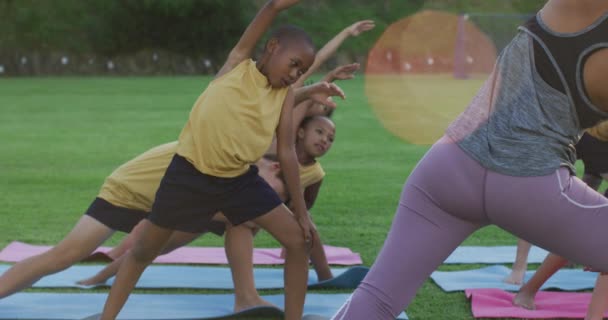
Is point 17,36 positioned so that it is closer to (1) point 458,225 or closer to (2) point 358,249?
(2) point 358,249

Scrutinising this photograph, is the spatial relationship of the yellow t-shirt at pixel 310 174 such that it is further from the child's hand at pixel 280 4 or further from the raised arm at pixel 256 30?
the child's hand at pixel 280 4

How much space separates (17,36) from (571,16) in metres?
42.2

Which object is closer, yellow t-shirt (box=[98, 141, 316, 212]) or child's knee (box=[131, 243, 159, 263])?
child's knee (box=[131, 243, 159, 263])

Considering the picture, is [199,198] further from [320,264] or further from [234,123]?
[320,264]

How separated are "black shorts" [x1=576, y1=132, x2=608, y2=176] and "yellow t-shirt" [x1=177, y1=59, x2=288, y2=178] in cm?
221

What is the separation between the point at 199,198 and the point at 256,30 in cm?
73

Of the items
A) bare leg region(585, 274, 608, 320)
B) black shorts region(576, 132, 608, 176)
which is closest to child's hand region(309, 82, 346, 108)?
bare leg region(585, 274, 608, 320)

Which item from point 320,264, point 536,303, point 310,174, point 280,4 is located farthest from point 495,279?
point 280,4

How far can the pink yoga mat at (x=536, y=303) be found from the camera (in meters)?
4.76

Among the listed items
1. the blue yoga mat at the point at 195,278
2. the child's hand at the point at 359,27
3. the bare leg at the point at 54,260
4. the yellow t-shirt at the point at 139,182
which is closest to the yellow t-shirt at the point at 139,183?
the yellow t-shirt at the point at 139,182

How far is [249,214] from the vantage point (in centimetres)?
402

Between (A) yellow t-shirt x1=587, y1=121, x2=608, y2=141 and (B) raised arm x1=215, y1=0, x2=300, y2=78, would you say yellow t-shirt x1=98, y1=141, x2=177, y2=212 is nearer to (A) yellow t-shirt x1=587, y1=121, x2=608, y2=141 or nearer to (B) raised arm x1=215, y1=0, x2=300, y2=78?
(B) raised arm x1=215, y1=0, x2=300, y2=78

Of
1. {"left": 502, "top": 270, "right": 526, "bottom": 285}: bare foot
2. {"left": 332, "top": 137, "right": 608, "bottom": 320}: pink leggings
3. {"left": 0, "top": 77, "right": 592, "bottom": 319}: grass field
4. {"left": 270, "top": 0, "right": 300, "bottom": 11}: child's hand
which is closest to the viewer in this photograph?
{"left": 332, "top": 137, "right": 608, "bottom": 320}: pink leggings

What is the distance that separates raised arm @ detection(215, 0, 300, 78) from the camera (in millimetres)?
3914
